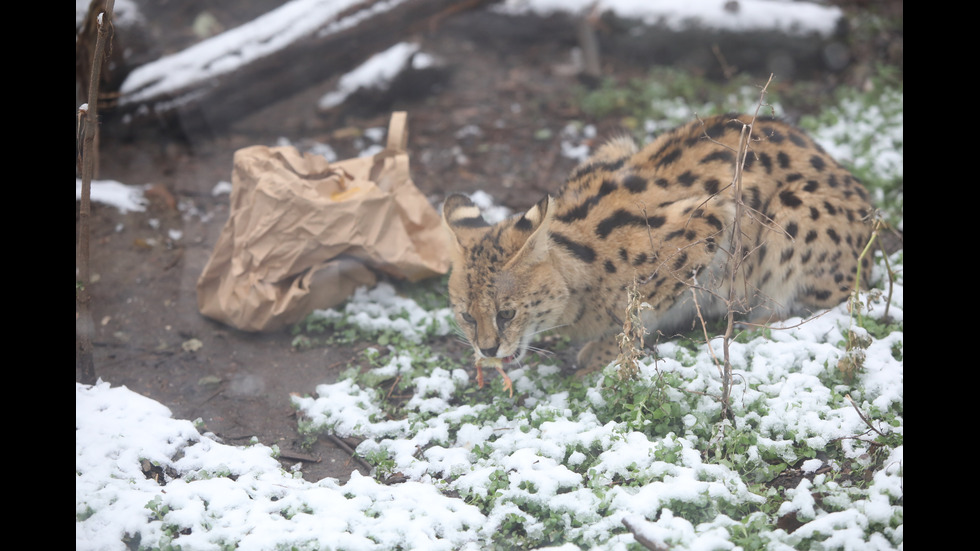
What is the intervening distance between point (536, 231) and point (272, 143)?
4.23 metres

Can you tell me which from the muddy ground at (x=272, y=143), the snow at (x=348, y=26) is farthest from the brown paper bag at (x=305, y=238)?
the snow at (x=348, y=26)

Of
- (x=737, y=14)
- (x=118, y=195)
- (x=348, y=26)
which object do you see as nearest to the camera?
(x=118, y=195)

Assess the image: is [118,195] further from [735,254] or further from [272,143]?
[735,254]

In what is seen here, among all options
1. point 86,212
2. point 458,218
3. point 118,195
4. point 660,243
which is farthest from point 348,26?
point 660,243

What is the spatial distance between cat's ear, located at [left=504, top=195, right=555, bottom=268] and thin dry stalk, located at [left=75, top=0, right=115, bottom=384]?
2.32 meters

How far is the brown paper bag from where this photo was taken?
5.05 meters

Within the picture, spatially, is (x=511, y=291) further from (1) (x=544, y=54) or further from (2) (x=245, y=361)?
(1) (x=544, y=54)

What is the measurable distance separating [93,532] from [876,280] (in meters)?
4.88

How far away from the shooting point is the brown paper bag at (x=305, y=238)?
5.05 m

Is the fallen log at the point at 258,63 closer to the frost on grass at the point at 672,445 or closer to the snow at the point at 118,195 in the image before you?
the snow at the point at 118,195

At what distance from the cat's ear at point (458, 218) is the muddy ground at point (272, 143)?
972 millimetres

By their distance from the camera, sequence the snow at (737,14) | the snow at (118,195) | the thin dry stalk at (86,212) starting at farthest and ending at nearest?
the snow at (737,14) < the snow at (118,195) < the thin dry stalk at (86,212)

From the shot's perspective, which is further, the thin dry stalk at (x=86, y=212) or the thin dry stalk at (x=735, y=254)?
the thin dry stalk at (x=86, y=212)

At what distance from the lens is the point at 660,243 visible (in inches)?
176
